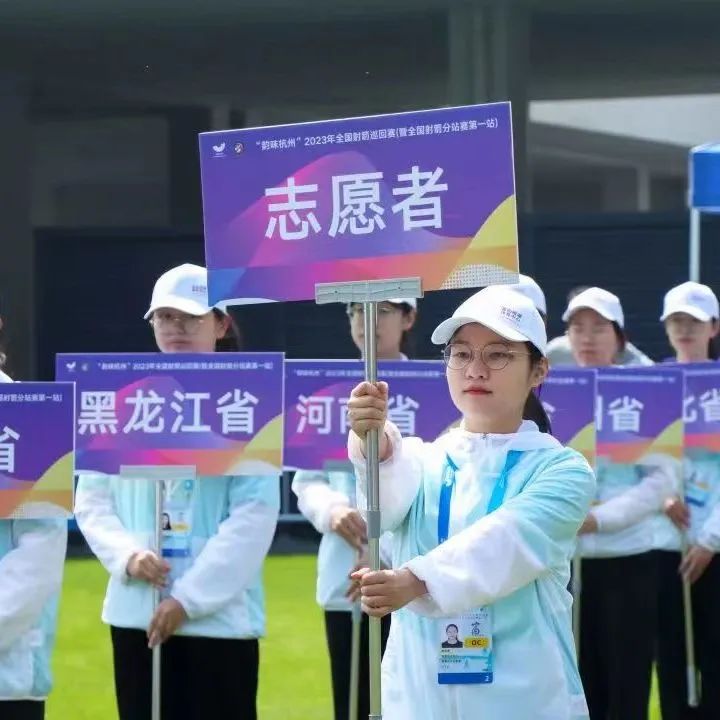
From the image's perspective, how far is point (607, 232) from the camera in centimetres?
1298

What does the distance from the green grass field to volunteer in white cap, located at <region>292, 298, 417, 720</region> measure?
1544 mm

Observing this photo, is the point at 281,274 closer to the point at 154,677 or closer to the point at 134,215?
the point at 154,677

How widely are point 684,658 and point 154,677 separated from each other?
2745 millimetres

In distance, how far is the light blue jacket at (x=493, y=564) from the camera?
3600mm

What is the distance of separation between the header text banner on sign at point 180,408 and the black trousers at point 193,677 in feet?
1.70

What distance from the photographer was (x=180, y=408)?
5.48m

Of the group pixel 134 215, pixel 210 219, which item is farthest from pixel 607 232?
pixel 210 219

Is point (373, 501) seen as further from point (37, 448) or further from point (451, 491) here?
point (37, 448)

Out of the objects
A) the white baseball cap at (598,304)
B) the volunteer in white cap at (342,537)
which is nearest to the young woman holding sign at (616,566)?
the white baseball cap at (598,304)

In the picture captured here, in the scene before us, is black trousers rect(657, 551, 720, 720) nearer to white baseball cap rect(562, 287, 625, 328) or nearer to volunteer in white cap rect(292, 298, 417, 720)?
white baseball cap rect(562, 287, 625, 328)

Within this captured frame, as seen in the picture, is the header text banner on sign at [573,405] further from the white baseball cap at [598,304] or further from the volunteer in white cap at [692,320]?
the volunteer in white cap at [692,320]

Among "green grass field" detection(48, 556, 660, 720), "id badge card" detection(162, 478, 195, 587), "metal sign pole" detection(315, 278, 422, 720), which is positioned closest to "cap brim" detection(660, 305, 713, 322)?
"green grass field" detection(48, 556, 660, 720)

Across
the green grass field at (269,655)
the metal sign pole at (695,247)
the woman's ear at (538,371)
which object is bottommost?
the green grass field at (269,655)

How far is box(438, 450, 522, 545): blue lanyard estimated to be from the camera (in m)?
3.72
